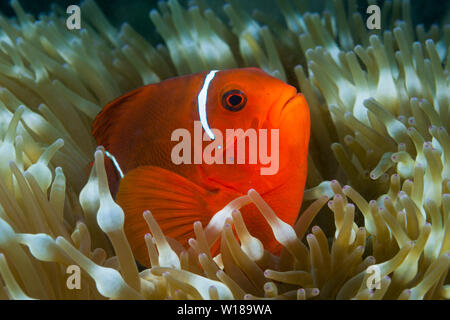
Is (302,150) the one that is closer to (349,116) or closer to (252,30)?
(349,116)

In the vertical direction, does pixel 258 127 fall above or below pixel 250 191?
above

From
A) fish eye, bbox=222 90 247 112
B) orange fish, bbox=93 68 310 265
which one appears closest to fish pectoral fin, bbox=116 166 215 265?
orange fish, bbox=93 68 310 265

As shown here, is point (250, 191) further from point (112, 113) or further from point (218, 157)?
point (112, 113)

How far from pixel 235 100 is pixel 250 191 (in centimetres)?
21

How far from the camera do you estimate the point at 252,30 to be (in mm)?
1616

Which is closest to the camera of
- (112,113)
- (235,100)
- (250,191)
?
(250,191)

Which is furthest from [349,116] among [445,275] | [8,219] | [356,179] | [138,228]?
[8,219]

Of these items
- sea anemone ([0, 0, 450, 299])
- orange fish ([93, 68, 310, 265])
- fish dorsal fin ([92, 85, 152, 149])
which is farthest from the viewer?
fish dorsal fin ([92, 85, 152, 149])

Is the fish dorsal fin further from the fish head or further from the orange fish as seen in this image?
the fish head

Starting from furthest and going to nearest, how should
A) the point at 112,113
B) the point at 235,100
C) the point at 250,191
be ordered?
1. the point at 112,113
2. the point at 235,100
3. the point at 250,191

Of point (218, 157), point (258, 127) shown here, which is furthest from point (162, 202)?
point (258, 127)

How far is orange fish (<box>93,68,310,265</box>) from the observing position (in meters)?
0.95

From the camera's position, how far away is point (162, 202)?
992 millimetres

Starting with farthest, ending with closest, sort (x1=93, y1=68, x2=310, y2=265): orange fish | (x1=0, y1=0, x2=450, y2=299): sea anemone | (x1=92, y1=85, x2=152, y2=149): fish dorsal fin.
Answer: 1. (x1=92, y1=85, x2=152, y2=149): fish dorsal fin
2. (x1=93, y1=68, x2=310, y2=265): orange fish
3. (x1=0, y1=0, x2=450, y2=299): sea anemone
